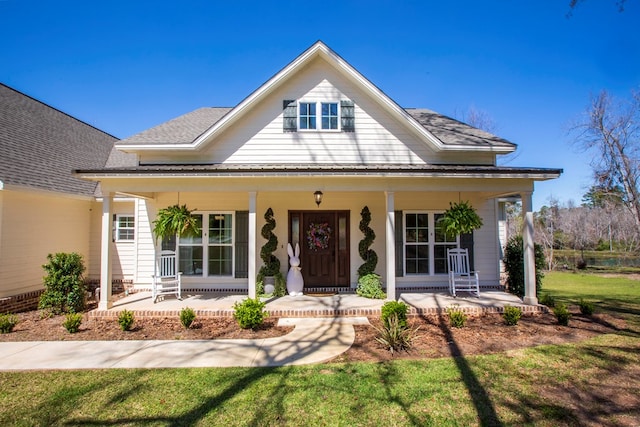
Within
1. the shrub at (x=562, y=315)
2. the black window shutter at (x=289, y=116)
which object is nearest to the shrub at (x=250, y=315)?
the black window shutter at (x=289, y=116)

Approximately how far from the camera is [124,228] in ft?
35.3

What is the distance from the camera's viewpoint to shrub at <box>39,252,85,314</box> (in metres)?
7.75

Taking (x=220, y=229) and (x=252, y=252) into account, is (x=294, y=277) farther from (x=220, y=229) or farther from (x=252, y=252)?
(x=220, y=229)

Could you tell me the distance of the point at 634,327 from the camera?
6547mm

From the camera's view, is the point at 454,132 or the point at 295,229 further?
the point at 454,132

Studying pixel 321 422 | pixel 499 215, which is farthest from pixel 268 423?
pixel 499 215

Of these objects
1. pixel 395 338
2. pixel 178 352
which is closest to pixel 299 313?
pixel 395 338

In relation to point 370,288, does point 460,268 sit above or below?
above

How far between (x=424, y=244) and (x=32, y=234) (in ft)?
35.4

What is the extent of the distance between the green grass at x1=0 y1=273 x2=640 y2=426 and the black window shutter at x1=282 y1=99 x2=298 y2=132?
6456mm

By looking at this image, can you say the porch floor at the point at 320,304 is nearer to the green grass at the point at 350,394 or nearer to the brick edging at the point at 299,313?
the brick edging at the point at 299,313

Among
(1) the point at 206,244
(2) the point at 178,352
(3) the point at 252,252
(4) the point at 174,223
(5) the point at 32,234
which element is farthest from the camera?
(1) the point at 206,244

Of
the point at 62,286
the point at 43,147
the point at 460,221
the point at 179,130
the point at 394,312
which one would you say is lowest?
the point at 394,312

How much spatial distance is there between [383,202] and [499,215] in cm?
404
